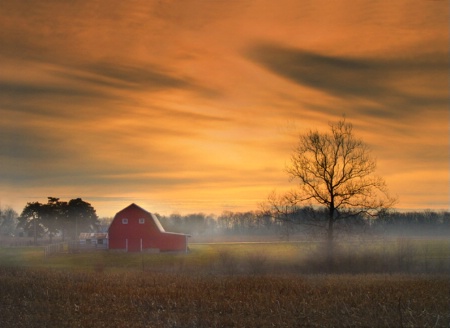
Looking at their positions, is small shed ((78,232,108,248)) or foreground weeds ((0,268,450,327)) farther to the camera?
small shed ((78,232,108,248))

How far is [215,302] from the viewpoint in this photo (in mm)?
21172

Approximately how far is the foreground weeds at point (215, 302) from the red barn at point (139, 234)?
39718 mm

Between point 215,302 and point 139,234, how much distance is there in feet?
164

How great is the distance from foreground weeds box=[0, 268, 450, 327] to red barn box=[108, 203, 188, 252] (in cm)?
3972

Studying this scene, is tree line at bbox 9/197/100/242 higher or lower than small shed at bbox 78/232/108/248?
higher

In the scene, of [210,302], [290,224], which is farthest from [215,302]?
[290,224]

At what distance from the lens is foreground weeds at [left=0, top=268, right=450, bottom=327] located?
706 inches

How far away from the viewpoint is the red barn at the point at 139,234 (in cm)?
6981

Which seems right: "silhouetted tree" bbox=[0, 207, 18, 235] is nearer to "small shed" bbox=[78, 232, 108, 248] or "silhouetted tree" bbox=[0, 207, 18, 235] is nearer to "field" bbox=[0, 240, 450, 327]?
"small shed" bbox=[78, 232, 108, 248]

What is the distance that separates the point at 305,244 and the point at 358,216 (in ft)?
17.7

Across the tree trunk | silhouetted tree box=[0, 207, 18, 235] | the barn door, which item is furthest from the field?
silhouetted tree box=[0, 207, 18, 235]

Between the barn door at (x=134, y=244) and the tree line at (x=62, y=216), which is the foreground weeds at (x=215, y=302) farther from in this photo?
the tree line at (x=62, y=216)

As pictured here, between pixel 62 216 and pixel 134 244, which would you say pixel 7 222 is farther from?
pixel 134 244

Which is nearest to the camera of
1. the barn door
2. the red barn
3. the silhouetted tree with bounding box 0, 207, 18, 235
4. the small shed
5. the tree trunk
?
the tree trunk
